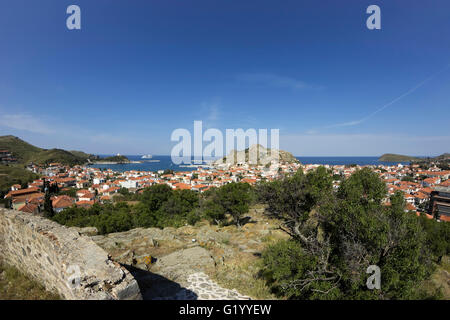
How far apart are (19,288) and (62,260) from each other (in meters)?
2.11

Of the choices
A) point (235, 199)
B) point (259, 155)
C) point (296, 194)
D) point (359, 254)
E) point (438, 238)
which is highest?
point (259, 155)

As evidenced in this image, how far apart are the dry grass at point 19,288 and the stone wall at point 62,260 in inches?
6.1

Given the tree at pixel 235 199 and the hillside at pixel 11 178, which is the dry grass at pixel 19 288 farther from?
the hillside at pixel 11 178

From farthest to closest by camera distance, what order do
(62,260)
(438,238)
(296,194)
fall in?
(438,238)
(296,194)
(62,260)

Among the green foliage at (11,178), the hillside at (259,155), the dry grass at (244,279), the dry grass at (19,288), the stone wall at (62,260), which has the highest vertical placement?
the hillside at (259,155)

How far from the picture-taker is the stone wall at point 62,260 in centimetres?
387

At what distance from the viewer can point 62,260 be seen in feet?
14.3

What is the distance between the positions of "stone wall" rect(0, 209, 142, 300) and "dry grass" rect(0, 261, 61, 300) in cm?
16

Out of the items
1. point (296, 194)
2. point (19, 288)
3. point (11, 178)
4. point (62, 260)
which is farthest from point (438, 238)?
point (11, 178)

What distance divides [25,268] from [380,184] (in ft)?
41.8

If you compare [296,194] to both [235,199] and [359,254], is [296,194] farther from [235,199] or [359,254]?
[235,199]

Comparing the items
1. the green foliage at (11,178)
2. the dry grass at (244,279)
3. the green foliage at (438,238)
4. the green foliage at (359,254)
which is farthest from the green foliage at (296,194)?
the green foliage at (11,178)

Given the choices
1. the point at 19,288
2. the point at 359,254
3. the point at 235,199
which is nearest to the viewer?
the point at 19,288
